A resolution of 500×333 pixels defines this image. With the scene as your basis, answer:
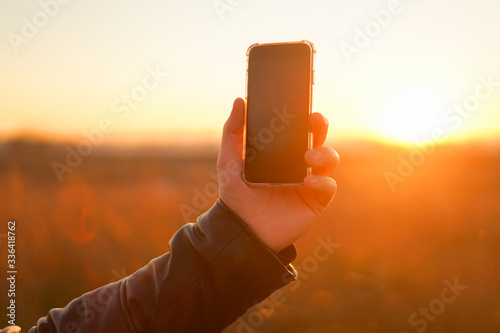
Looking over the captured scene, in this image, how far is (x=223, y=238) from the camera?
1766 millimetres

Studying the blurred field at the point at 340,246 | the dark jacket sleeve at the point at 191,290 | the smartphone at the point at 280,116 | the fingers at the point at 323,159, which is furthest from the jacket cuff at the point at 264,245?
the blurred field at the point at 340,246

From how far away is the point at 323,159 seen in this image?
1809 millimetres

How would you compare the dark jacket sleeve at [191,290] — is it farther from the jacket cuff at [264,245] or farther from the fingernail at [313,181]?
the fingernail at [313,181]

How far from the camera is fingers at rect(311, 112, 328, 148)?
6.42 feet

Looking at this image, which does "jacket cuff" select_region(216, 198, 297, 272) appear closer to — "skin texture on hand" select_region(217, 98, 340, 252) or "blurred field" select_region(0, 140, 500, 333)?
"skin texture on hand" select_region(217, 98, 340, 252)

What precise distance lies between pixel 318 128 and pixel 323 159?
0.66 ft

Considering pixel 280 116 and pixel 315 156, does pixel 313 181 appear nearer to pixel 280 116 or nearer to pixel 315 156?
pixel 315 156

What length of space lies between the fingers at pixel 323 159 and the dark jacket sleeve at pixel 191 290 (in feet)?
1.17

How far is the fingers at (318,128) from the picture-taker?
6.42ft

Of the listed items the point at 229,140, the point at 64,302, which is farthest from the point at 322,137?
the point at 64,302

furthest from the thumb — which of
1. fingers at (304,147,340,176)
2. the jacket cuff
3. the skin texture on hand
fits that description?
fingers at (304,147,340,176)

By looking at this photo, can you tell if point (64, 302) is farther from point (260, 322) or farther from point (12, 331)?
point (12, 331)

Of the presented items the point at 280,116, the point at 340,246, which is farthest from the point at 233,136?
the point at 340,246

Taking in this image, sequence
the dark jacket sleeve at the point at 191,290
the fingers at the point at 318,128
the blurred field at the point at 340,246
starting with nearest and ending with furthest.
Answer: the dark jacket sleeve at the point at 191,290 < the fingers at the point at 318,128 < the blurred field at the point at 340,246
